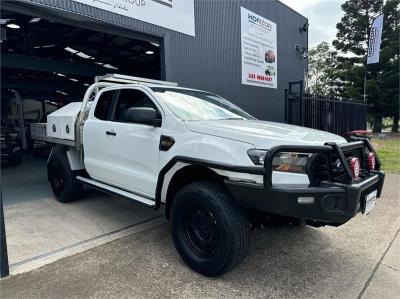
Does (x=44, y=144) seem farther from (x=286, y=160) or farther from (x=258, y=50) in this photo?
(x=286, y=160)

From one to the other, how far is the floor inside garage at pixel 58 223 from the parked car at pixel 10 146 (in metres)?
3.55

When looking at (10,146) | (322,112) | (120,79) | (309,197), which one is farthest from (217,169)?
(322,112)

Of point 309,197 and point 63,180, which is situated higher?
point 309,197

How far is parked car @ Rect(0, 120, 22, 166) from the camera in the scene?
33.1 feet

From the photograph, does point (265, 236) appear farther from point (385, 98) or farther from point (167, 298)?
point (385, 98)

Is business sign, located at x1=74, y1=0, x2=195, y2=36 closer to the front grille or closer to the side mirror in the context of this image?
the side mirror

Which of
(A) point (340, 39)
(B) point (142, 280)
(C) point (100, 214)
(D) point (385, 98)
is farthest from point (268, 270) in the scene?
(A) point (340, 39)

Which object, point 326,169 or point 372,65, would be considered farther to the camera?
point 372,65

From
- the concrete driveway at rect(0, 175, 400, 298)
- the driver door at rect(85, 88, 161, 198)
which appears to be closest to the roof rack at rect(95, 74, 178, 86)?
the driver door at rect(85, 88, 161, 198)

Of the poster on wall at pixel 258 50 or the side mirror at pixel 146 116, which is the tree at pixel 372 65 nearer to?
the poster on wall at pixel 258 50

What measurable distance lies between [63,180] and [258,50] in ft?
25.2

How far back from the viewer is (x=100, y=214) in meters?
A: 5.40

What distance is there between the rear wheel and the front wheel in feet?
8.93

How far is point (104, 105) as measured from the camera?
201 inches
